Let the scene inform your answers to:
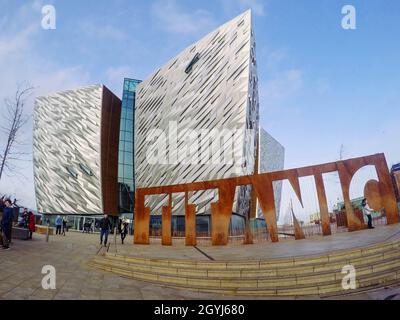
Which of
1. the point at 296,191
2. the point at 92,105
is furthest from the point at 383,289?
the point at 92,105

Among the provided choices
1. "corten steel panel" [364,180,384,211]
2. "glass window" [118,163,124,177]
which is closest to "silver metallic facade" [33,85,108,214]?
"glass window" [118,163,124,177]

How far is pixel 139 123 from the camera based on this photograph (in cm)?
4081

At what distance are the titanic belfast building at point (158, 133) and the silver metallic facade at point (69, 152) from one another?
150mm

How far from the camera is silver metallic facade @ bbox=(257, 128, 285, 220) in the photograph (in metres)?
59.8

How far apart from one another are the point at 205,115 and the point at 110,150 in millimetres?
20441

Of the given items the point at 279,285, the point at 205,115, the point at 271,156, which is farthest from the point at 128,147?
the point at 279,285

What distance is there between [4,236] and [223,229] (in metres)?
8.47

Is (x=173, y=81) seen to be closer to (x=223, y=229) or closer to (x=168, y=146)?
(x=168, y=146)

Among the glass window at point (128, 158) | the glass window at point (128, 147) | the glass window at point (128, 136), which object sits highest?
the glass window at point (128, 136)

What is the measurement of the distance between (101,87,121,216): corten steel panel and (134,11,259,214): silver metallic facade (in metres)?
6.31

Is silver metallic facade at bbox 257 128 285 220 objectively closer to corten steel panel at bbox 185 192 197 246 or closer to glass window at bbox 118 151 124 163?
glass window at bbox 118 151 124 163

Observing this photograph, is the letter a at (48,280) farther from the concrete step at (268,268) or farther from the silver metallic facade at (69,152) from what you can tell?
the silver metallic facade at (69,152)

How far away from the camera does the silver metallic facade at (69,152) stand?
40.9 metres

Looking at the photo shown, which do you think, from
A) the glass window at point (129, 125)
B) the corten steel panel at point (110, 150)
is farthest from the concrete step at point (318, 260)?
the glass window at point (129, 125)
